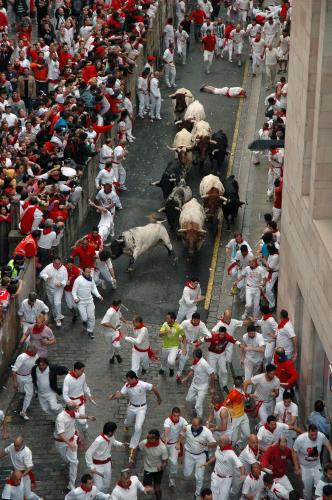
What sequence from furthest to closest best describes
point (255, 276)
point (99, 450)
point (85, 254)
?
point (85, 254) < point (255, 276) < point (99, 450)

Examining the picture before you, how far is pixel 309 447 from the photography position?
24.9m

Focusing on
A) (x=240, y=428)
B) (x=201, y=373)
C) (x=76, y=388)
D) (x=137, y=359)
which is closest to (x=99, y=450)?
(x=76, y=388)

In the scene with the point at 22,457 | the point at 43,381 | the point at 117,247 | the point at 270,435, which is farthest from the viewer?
→ the point at 117,247

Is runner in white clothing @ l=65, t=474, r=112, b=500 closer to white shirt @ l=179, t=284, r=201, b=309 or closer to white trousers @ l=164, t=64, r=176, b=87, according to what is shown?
white shirt @ l=179, t=284, r=201, b=309

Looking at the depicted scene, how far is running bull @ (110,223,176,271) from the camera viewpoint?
33062 mm

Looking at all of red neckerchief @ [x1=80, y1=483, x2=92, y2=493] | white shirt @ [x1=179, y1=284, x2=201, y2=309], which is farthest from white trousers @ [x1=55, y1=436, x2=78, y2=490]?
white shirt @ [x1=179, y1=284, x2=201, y2=309]

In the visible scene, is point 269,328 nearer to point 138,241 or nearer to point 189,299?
point 189,299

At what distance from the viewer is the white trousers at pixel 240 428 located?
86.1ft

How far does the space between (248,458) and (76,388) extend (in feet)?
11.8

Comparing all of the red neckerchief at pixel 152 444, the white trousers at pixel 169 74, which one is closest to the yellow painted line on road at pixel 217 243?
the white trousers at pixel 169 74

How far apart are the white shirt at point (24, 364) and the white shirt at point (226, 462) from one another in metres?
4.45

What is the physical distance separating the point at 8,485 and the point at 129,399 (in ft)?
10.6

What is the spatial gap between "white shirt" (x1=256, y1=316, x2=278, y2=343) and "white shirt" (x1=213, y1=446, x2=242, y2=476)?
4.29 meters

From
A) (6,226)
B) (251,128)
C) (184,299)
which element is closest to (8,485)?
(184,299)
